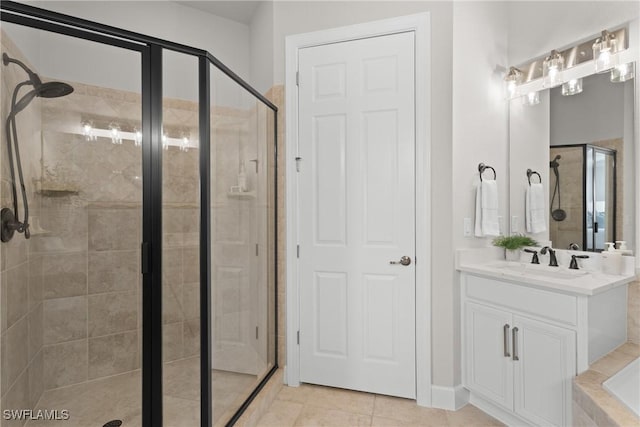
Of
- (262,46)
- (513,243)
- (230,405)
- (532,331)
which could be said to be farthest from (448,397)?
(262,46)

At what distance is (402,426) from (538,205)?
5.32 ft

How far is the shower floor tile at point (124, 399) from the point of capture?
1.37 metres

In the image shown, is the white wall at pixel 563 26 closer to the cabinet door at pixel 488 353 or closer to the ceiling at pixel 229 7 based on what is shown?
the cabinet door at pixel 488 353

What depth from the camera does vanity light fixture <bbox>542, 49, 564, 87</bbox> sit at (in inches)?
81.6

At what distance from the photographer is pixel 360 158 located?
224cm

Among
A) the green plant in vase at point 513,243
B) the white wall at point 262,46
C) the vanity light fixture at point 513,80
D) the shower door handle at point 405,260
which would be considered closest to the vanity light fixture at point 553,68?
the vanity light fixture at point 513,80

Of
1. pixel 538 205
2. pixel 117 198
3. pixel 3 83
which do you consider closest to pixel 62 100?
pixel 3 83

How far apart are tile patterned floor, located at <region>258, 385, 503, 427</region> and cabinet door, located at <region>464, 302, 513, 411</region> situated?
183 millimetres

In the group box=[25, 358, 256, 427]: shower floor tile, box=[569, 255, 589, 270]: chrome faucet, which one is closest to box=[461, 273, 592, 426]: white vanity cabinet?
box=[569, 255, 589, 270]: chrome faucet

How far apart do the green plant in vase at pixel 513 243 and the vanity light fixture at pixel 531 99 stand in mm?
887

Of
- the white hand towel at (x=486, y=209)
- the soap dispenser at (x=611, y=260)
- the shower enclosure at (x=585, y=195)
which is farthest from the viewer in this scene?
the white hand towel at (x=486, y=209)

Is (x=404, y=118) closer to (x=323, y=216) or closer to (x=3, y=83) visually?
(x=323, y=216)

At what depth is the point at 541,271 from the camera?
1922 millimetres

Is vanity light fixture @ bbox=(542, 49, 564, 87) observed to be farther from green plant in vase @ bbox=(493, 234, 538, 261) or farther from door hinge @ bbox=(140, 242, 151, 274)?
door hinge @ bbox=(140, 242, 151, 274)
